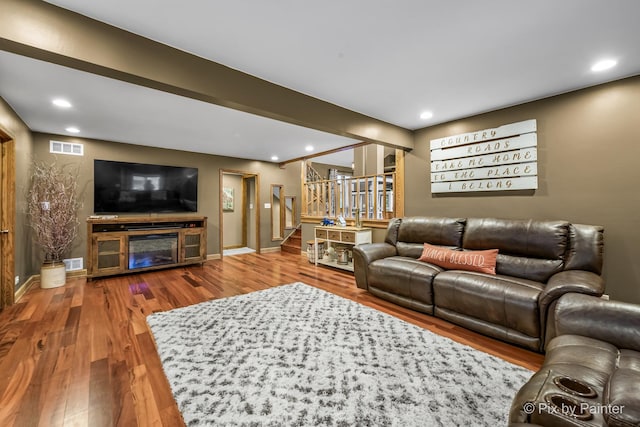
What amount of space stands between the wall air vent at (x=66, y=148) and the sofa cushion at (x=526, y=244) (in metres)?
6.39

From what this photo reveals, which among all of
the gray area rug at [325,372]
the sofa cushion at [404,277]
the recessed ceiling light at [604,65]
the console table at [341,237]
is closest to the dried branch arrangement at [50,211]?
the gray area rug at [325,372]

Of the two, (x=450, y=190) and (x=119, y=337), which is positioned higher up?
(x=450, y=190)

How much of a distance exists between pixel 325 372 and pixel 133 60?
8.67 feet

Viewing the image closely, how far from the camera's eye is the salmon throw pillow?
2.89 metres

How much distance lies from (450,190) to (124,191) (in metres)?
5.69

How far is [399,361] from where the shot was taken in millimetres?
2043

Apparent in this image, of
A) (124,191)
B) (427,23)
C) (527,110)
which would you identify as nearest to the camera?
(427,23)

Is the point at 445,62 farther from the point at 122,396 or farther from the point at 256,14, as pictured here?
the point at 122,396

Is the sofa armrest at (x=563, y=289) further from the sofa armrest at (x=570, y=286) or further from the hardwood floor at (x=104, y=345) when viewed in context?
the hardwood floor at (x=104, y=345)

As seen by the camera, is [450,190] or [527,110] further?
[450,190]

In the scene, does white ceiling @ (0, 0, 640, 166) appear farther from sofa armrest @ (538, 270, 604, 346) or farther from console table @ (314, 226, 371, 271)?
console table @ (314, 226, 371, 271)

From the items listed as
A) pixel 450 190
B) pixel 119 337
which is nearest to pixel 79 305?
pixel 119 337

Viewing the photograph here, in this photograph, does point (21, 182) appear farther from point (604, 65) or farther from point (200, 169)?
point (604, 65)

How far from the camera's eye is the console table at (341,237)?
4742 millimetres
